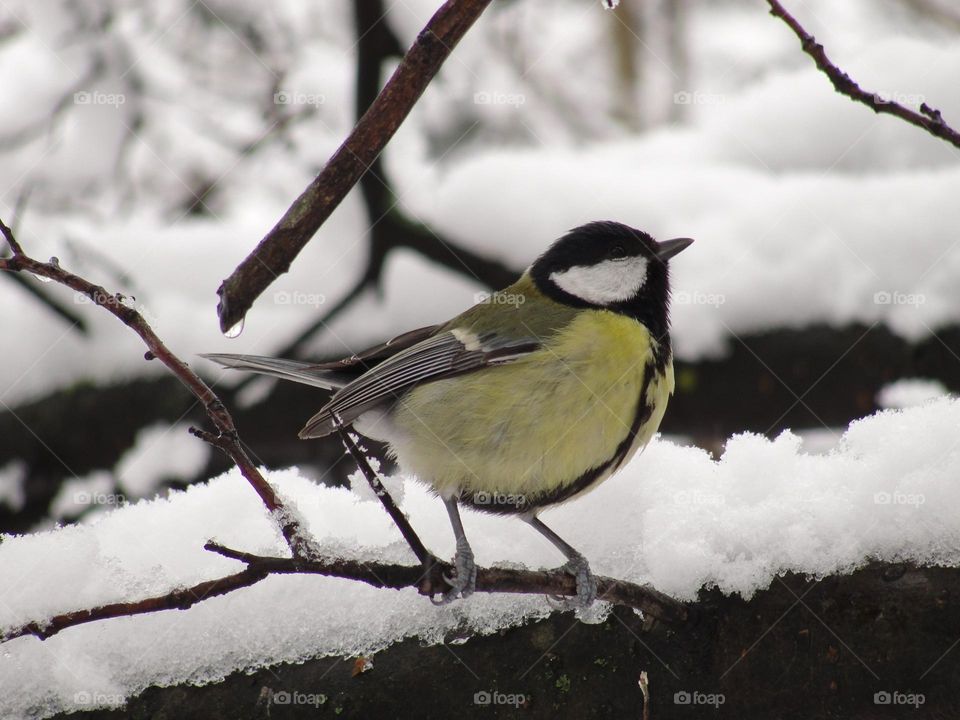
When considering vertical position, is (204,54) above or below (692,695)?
above

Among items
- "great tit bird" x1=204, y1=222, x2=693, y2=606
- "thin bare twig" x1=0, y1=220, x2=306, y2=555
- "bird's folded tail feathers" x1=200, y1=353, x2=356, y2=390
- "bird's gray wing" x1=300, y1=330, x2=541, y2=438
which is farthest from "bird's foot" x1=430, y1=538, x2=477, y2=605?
"bird's folded tail feathers" x1=200, y1=353, x2=356, y2=390

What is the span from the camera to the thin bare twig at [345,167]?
126 centimetres

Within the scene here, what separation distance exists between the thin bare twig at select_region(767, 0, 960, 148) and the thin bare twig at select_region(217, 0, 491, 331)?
0.52 meters

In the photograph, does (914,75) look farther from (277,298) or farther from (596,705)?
(596,705)

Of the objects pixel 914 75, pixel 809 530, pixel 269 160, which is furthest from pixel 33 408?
pixel 914 75

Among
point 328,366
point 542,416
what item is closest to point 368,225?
point 328,366

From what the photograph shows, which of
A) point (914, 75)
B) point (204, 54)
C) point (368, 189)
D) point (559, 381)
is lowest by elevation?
point (559, 381)

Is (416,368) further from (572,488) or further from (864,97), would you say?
(864,97)

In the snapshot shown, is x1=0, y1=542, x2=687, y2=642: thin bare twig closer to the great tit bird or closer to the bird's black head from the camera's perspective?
the great tit bird

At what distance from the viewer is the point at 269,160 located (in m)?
5.18

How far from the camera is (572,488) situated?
227 cm

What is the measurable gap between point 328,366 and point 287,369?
5.5 inches

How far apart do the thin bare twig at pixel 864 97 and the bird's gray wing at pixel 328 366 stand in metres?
1.50

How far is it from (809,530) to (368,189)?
243 cm
